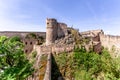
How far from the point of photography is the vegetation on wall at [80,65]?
33.7 metres

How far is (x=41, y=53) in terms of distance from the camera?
124 ft

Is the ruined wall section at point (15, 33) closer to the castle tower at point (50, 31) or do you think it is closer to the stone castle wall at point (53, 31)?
the stone castle wall at point (53, 31)

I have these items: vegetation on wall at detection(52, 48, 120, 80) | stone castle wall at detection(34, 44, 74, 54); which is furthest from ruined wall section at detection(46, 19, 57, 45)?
vegetation on wall at detection(52, 48, 120, 80)

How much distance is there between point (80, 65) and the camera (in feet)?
117

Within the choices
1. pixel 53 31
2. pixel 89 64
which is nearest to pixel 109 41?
pixel 89 64

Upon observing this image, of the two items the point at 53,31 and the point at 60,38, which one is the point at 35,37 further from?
the point at 53,31

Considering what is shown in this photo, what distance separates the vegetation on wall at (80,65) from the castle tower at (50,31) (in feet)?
28.6

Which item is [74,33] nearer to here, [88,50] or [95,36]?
[95,36]

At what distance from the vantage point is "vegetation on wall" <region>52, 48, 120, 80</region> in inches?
1326

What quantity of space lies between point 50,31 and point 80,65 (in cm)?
1205

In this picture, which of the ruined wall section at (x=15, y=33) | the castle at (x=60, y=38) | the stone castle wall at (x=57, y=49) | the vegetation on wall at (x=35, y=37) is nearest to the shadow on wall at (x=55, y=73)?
the stone castle wall at (x=57, y=49)

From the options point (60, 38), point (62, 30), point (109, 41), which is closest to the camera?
point (109, 41)

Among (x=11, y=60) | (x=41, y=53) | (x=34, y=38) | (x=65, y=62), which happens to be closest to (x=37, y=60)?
(x=41, y=53)

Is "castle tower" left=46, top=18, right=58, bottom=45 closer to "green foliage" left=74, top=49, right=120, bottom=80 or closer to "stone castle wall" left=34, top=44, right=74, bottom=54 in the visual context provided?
"stone castle wall" left=34, top=44, right=74, bottom=54
